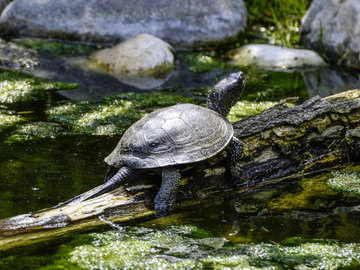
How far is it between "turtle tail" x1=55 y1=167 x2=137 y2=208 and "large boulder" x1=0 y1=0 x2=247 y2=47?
5314mm

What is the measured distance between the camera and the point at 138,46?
722cm

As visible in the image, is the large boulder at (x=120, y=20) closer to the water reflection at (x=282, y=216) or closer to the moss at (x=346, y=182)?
the moss at (x=346, y=182)

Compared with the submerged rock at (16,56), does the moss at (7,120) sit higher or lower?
higher

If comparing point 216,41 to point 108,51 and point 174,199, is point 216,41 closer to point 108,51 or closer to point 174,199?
point 108,51

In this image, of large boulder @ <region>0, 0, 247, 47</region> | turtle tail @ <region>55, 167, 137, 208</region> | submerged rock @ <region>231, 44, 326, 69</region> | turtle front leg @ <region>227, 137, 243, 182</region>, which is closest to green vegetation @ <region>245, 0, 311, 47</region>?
submerged rock @ <region>231, 44, 326, 69</region>

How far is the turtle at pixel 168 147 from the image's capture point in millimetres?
3252

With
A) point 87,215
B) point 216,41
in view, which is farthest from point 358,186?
point 216,41

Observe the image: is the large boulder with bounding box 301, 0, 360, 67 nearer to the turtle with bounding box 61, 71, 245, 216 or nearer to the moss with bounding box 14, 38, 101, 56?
the moss with bounding box 14, 38, 101, 56

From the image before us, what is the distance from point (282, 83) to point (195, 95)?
1.42m

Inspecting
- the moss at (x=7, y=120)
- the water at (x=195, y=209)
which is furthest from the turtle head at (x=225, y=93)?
the moss at (x=7, y=120)

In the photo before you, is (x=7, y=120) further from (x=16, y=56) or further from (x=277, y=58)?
(x=277, y=58)

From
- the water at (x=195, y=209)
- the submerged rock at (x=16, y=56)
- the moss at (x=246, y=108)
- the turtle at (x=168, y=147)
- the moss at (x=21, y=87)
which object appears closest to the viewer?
the water at (x=195, y=209)

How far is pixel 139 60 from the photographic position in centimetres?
717

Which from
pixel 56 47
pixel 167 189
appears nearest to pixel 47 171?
pixel 167 189
